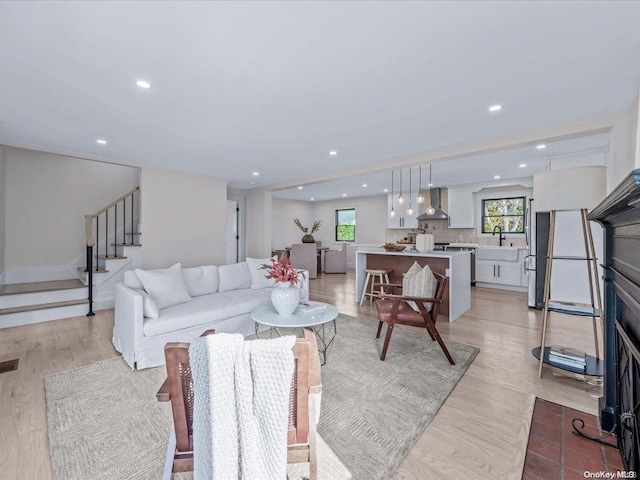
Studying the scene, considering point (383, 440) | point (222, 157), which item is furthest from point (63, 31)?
point (383, 440)

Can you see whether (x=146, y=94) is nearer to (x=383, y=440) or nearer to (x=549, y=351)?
(x=383, y=440)

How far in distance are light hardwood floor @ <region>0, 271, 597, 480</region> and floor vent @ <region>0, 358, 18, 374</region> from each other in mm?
54

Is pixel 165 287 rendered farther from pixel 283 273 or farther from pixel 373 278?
pixel 373 278

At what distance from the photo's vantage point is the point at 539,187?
2.44 meters

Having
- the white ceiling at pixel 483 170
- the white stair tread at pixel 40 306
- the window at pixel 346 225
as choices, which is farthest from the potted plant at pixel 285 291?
the window at pixel 346 225

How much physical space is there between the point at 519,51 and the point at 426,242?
123 inches

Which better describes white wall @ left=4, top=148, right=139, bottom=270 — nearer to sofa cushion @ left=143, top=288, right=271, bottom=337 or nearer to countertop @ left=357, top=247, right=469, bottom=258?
sofa cushion @ left=143, top=288, right=271, bottom=337

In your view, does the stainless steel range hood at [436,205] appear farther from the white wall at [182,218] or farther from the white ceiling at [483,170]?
the white wall at [182,218]

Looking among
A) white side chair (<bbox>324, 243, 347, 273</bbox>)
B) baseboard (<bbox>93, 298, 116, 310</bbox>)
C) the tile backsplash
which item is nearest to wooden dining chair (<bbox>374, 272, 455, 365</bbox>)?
baseboard (<bbox>93, 298, 116, 310</bbox>)

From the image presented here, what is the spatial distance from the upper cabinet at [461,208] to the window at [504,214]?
0.38 metres

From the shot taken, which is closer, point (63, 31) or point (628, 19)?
point (628, 19)

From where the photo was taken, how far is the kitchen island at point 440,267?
4141 millimetres

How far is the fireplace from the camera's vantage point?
104 cm

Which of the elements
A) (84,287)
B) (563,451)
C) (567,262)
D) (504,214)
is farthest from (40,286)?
(504,214)
